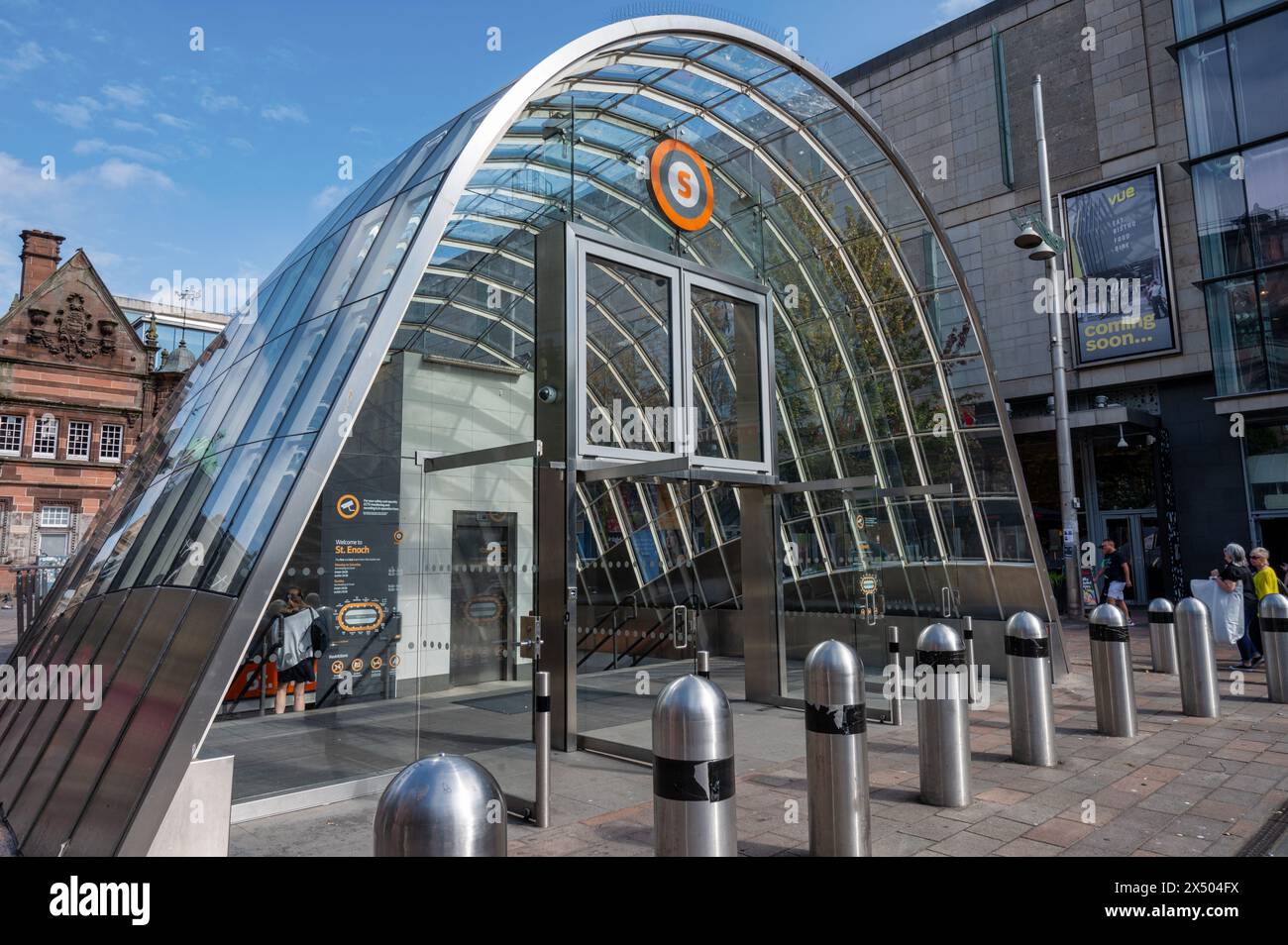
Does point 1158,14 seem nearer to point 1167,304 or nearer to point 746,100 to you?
point 1167,304

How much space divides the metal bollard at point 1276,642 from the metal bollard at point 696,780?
357 inches

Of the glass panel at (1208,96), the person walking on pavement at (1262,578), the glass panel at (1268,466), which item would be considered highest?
the glass panel at (1208,96)

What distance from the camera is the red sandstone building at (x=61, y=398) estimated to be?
39656 mm

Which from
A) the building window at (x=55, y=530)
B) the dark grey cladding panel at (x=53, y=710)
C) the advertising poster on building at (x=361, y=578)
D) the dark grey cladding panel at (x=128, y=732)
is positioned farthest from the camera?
the building window at (x=55, y=530)

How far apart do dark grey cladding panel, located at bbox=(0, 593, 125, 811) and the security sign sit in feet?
26.0

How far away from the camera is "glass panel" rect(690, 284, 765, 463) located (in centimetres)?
1085

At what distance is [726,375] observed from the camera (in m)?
10.8

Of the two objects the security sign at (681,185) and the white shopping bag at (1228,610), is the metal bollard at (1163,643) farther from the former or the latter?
the security sign at (681,185)

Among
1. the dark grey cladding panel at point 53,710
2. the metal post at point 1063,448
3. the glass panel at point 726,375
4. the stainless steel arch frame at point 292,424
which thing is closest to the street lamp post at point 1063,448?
the metal post at point 1063,448

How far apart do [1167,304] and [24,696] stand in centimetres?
2727

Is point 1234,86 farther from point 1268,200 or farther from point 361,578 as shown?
point 361,578

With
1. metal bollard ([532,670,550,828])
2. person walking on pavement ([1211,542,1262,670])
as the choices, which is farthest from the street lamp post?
metal bollard ([532,670,550,828])

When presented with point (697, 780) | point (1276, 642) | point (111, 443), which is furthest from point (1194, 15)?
point (111, 443)
